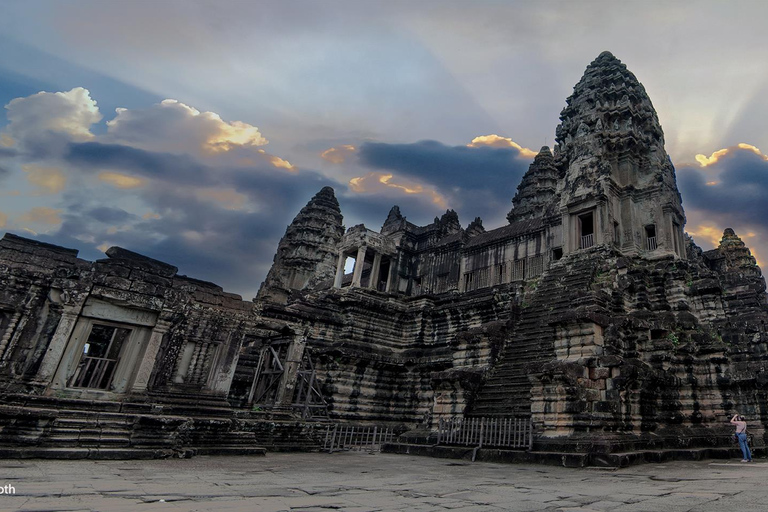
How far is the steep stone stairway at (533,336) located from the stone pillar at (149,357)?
9.91m

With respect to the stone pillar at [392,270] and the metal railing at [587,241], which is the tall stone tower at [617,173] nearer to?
the metal railing at [587,241]

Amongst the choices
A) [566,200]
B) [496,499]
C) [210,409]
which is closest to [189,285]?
[210,409]

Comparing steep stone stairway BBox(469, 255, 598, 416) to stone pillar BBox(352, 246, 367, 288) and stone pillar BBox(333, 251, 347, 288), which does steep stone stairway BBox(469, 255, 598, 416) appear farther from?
stone pillar BBox(333, 251, 347, 288)

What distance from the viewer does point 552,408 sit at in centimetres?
1252

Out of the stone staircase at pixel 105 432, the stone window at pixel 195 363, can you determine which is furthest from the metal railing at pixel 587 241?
the stone window at pixel 195 363

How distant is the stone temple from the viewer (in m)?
10.4

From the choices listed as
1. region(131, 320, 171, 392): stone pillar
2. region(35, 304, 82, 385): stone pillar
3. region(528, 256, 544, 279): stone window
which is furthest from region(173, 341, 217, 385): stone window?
region(528, 256, 544, 279): stone window

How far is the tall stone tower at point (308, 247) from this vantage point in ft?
142

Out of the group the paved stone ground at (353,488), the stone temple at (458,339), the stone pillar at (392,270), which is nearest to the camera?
the paved stone ground at (353,488)

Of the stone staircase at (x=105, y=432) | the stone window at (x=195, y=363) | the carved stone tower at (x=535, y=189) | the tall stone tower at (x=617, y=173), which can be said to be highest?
the carved stone tower at (x=535, y=189)

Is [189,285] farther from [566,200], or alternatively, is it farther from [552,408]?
[566,200]

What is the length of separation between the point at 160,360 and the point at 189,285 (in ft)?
7.03

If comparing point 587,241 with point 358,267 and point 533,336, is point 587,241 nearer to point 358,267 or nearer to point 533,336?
point 533,336

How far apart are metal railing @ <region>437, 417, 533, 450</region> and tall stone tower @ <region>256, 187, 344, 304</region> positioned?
94.6 feet
